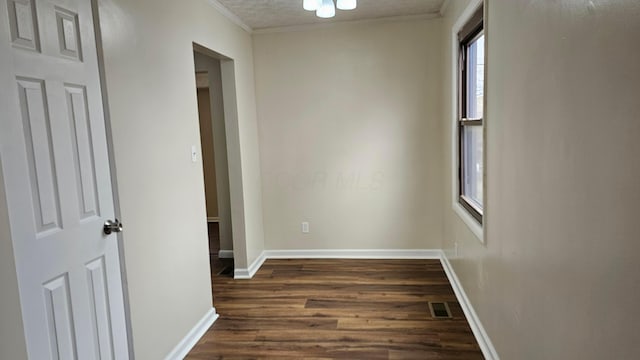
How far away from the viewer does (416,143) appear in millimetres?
4145

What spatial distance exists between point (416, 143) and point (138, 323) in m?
3.03

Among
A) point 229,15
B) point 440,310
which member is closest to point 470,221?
point 440,310

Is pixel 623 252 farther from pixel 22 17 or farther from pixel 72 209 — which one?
pixel 22 17

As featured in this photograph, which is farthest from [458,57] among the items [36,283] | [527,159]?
[36,283]

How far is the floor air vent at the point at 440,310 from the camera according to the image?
298 cm

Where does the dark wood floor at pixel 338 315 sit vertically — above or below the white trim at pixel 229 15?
below

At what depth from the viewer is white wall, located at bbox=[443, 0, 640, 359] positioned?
40.4 inches

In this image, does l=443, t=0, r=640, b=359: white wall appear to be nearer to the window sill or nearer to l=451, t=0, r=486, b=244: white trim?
the window sill

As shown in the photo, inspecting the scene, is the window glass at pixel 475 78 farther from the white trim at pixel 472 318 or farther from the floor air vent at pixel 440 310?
the floor air vent at pixel 440 310

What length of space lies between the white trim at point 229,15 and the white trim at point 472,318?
2.98m

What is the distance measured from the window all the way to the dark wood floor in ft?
2.77

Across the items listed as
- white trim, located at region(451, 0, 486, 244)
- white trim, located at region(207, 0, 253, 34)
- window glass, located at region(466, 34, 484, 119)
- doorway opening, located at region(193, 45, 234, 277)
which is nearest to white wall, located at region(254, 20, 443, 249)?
white trim, located at region(207, 0, 253, 34)

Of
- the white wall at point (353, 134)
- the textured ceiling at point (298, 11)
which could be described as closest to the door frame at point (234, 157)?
the textured ceiling at point (298, 11)

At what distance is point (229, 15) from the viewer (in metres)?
3.51
